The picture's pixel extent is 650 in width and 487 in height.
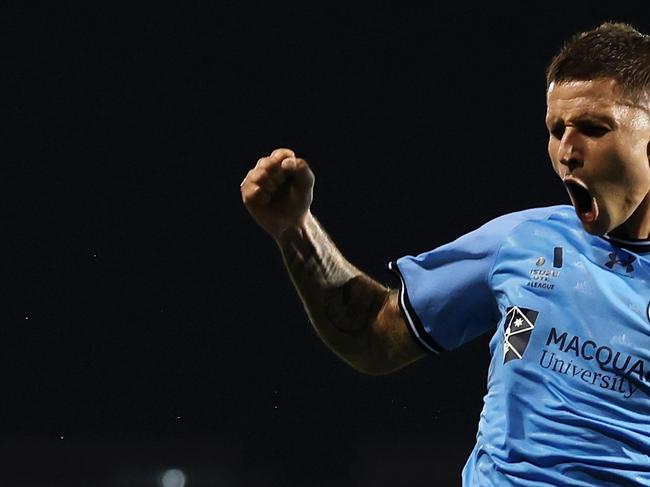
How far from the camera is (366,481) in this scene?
10.2 feet

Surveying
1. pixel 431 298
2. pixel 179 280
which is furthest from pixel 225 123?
pixel 431 298

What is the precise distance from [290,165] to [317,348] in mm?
2109

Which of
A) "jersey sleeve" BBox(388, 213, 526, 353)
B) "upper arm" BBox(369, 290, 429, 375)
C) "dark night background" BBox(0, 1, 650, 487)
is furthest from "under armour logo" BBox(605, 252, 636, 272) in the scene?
"dark night background" BBox(0, 1, 650, 487)

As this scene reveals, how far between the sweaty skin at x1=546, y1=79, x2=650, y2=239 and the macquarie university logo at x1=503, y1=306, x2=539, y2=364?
0.11m

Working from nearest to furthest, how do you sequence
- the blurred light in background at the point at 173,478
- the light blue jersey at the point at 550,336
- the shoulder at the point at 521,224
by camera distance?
the light blue jersey at the point at 550,336, the shoulder at the point at 521,224, the blurred light in background at the point at 173,478

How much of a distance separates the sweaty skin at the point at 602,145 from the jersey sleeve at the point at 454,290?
0.12 metres

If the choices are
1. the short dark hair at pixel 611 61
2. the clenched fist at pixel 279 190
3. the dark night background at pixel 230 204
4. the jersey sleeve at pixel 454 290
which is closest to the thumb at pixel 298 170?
the clenched fist at pixel 279 190

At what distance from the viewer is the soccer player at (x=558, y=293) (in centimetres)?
118

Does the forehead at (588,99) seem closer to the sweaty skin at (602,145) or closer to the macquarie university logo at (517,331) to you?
the sweaty skin at (602,145)

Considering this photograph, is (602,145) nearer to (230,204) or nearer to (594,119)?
(594,119)

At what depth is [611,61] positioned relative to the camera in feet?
4.07

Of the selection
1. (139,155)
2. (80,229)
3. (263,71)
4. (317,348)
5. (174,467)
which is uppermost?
(263,71)

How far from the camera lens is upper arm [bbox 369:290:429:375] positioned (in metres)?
1.34

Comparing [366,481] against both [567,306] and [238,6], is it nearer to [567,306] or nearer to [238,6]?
[238,6]
